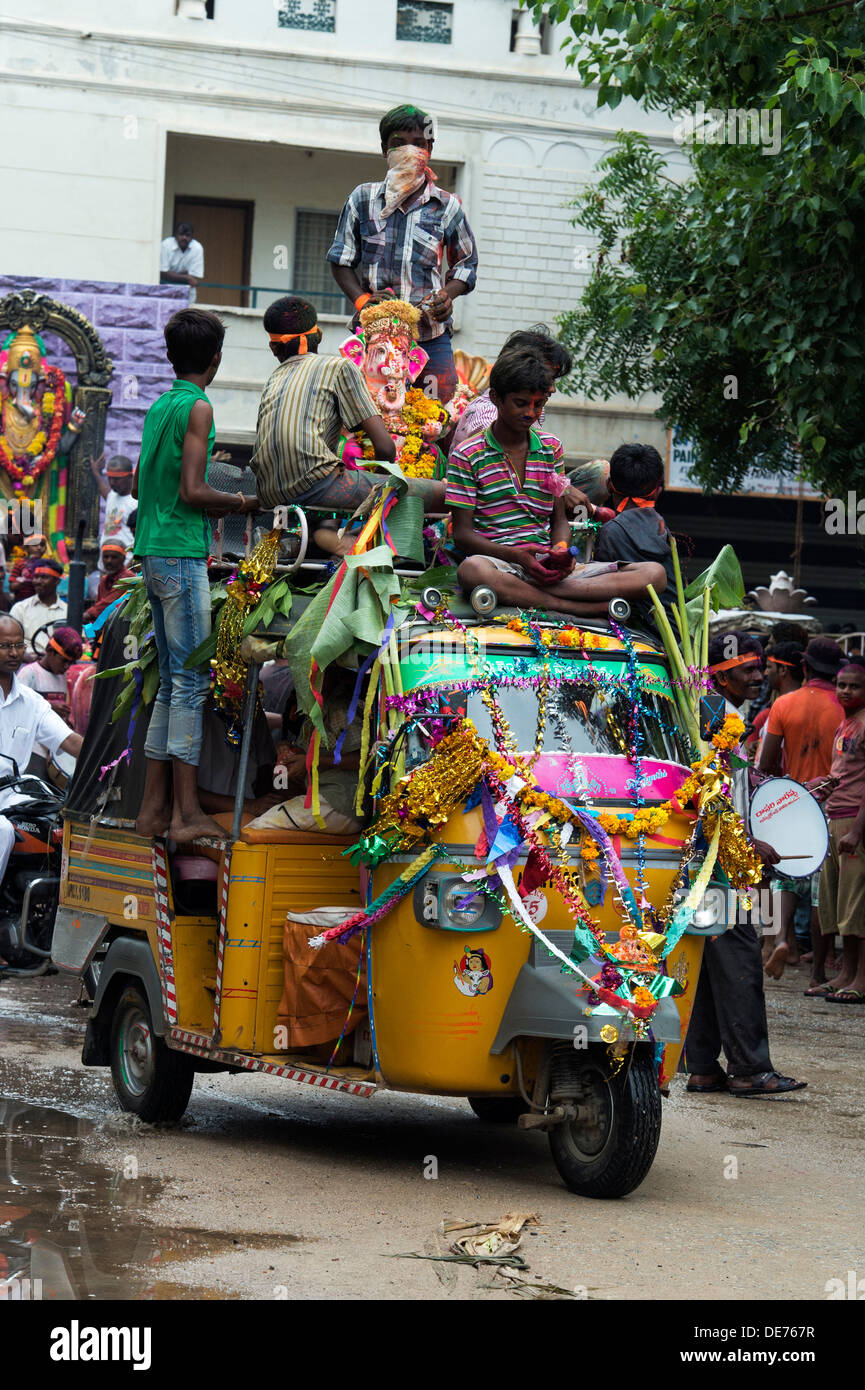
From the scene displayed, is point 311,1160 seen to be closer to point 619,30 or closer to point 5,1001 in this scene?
point 5,1001

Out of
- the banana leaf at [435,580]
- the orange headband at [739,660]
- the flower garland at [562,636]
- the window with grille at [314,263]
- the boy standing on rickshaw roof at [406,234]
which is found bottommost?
the orange headband at [739,660]

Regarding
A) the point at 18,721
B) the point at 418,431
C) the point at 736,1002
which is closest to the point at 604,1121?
the point at 736,1002

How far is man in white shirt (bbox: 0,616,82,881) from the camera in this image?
1316 centimetres

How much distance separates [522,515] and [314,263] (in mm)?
20371

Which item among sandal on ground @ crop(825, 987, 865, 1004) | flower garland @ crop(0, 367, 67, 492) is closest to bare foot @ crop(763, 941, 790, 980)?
sandal on ground @ crop(825, 987, 865, 1004)

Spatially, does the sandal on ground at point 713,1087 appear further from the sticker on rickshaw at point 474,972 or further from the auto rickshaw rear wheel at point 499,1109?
the sticker on rickshaw at point 474,972

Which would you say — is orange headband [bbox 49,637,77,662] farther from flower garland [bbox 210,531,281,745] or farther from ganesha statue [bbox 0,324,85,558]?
ganesha statue [bbox 0,324,85,558]

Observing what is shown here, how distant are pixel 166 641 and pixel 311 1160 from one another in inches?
89.7

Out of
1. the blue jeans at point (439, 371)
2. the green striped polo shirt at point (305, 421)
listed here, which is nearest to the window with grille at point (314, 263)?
the blue jeans at point (439, 371)

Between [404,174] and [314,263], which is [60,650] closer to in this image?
[404,174]

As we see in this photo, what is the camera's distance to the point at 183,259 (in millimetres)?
26203

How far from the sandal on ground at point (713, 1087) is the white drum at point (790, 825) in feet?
3.98

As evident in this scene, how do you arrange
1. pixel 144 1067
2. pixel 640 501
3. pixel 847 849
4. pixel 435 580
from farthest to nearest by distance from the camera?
pixel 847 849 → pixel 640 501 → pixel 144 1067 → pixel 435 580

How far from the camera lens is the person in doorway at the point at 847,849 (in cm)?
1359
